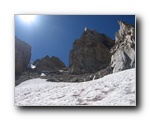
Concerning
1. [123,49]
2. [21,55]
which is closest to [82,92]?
[123,49]

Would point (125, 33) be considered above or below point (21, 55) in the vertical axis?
above

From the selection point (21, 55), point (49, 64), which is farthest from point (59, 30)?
point (21, 55)

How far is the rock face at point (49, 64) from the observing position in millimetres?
3383

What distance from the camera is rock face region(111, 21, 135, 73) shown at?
3357 millimetres

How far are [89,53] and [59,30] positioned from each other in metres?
0.43

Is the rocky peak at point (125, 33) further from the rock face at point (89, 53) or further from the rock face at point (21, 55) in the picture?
the rock face at point (21, 55)

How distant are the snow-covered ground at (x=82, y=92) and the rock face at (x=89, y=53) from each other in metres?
0.16

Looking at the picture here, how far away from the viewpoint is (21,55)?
134 inches

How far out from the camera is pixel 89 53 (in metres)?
3.38

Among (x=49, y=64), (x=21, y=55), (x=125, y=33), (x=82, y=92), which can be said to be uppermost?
(x=125, y=33)

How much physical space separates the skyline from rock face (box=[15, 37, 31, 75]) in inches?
1.9

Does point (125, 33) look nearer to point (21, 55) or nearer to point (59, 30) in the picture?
point (59, 30)
